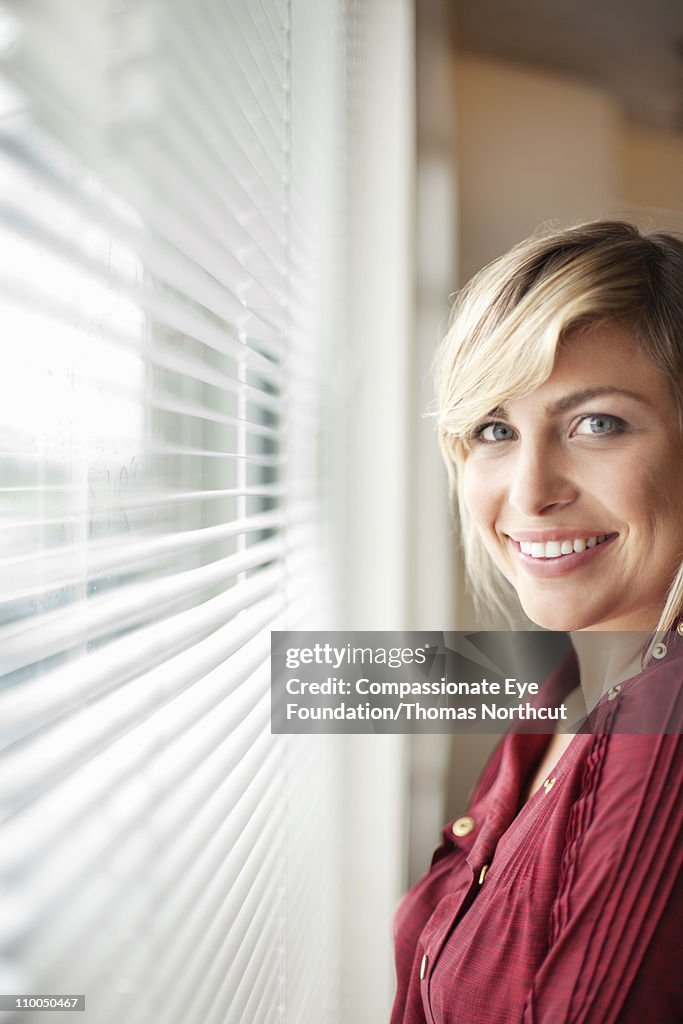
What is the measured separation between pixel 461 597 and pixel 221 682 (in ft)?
0.95

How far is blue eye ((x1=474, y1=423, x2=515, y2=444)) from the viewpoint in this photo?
0.74m

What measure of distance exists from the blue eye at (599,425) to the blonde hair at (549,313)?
0.05 meters

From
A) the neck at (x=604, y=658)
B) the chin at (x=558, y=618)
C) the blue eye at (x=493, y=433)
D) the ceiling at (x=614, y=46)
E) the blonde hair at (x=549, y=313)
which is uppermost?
the ceiling at (x=614, y=46)

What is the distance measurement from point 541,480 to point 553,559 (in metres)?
0.08

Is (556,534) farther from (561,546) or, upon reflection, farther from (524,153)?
(524,153)

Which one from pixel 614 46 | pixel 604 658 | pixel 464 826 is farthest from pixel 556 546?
pixel 614 46

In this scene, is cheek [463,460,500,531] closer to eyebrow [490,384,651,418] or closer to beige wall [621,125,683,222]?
eyebrow [490,384,651,418]

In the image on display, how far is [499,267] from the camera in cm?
76

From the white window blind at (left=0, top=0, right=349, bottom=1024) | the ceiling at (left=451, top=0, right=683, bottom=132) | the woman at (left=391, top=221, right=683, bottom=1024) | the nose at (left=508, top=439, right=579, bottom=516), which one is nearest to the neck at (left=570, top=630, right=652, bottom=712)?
the woman at (left=391, top=221, right=683, bottom=1024)

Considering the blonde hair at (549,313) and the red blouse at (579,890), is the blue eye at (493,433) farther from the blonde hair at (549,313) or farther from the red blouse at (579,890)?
the red blouse at (579,890)

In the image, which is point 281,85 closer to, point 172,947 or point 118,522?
point 118,522

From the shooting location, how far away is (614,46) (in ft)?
2.56

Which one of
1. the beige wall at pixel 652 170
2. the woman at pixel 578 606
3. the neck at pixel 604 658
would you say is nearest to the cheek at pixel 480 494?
the woman at pixel 578 606

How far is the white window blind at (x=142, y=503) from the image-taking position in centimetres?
41
